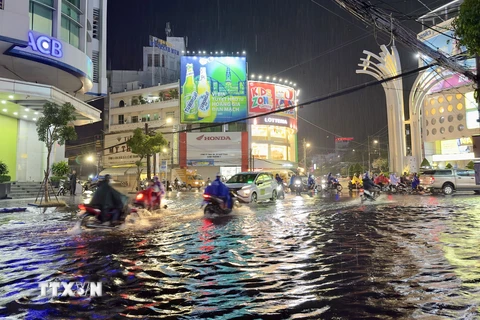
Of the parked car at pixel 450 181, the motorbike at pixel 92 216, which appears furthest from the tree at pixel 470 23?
the parked car at pixel 450 181

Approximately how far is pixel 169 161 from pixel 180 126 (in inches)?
222

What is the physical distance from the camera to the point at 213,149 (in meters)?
49.0

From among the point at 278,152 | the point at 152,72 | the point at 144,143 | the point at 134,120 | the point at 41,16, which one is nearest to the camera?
the point at 41,16

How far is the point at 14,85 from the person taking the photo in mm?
18688

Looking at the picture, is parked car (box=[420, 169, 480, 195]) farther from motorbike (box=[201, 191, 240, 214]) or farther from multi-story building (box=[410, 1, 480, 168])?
multi-story building (box=[410, 1, 480, 168])

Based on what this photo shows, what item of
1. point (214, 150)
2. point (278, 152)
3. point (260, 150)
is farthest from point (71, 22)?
point (278, 152)

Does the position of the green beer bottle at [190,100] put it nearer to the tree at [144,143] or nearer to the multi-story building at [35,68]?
the multi-story building at [35,68]

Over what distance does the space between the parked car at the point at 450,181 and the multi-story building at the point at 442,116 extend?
24341mm

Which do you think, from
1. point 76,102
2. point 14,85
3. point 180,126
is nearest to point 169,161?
point 180,126

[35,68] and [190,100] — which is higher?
[190,100]

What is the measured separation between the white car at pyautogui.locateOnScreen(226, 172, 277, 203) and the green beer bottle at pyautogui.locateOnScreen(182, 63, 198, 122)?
32572 mm

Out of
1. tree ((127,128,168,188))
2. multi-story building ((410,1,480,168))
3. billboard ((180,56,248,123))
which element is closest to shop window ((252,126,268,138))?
billboard ((180,56,248,123))

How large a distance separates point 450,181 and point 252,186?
1456cm

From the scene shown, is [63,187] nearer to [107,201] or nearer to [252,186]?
[252,186]
